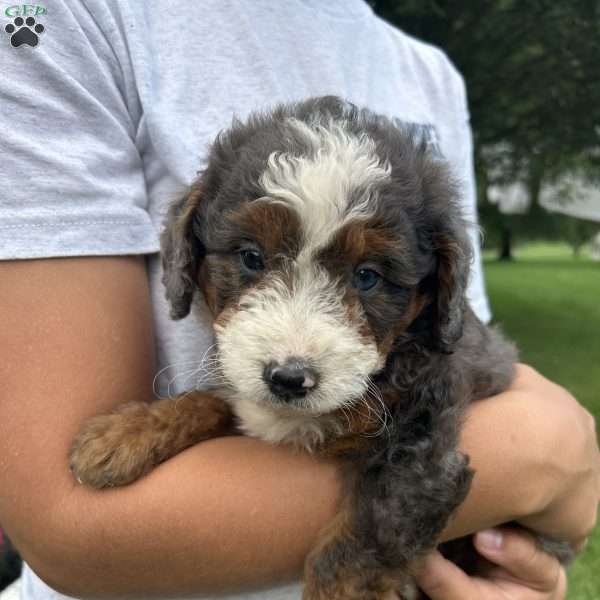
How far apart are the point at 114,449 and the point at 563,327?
15.5 metres

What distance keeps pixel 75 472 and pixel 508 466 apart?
1.30 m

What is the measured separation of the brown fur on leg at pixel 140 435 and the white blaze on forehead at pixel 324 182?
0.74m

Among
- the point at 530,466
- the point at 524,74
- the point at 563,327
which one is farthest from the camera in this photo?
the point at 563,327

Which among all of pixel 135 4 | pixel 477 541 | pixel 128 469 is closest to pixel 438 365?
pixel 477 541

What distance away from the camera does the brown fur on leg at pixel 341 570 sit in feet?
6.46

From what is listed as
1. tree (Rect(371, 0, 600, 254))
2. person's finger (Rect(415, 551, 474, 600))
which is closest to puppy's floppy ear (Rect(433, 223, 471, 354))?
person's finger (Rect(415, 551, 474, 600))

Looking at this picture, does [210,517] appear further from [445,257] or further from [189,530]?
[445,257]

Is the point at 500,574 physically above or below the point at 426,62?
below

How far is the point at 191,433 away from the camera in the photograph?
88.0 inches

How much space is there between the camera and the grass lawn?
20.4 feet

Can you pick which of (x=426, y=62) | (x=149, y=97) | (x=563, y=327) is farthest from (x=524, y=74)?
(x=563, y=327)

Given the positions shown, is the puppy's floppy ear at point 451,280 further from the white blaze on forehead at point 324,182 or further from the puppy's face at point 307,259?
the white blaze on forehead at point 324,182

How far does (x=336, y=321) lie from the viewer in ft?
6.54

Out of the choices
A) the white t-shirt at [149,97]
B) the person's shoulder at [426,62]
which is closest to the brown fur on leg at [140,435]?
the white t-shirt at [149,97]
